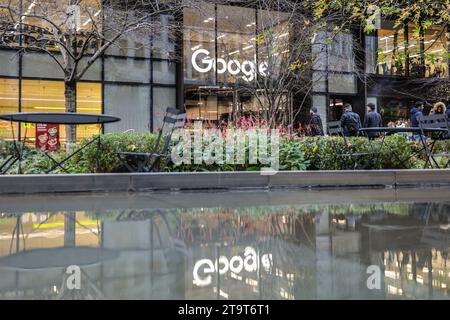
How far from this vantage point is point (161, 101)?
21906 mm

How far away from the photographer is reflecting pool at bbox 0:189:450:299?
270 centimetres

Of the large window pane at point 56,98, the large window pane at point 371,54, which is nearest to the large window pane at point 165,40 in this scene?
the large window pane at point 56,98

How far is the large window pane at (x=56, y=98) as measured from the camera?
65.3 ft

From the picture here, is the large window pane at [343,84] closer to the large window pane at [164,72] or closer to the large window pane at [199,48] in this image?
the large window pane at [199,48]

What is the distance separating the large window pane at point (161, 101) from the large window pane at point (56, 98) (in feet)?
7.64

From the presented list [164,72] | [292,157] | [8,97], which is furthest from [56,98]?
[292,157]

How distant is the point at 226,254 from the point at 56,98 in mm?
18697

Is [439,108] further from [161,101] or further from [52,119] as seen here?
[52,119]

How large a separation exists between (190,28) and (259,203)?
53.0 ft

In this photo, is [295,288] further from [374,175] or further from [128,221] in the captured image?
[374,175]

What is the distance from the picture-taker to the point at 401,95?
27766 millimetres

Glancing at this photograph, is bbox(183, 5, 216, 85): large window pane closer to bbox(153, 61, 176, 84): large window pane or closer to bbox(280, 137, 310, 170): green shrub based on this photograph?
bbox(153, 61, 176, 84): large window pane

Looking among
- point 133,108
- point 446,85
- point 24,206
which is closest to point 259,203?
point 24,206
